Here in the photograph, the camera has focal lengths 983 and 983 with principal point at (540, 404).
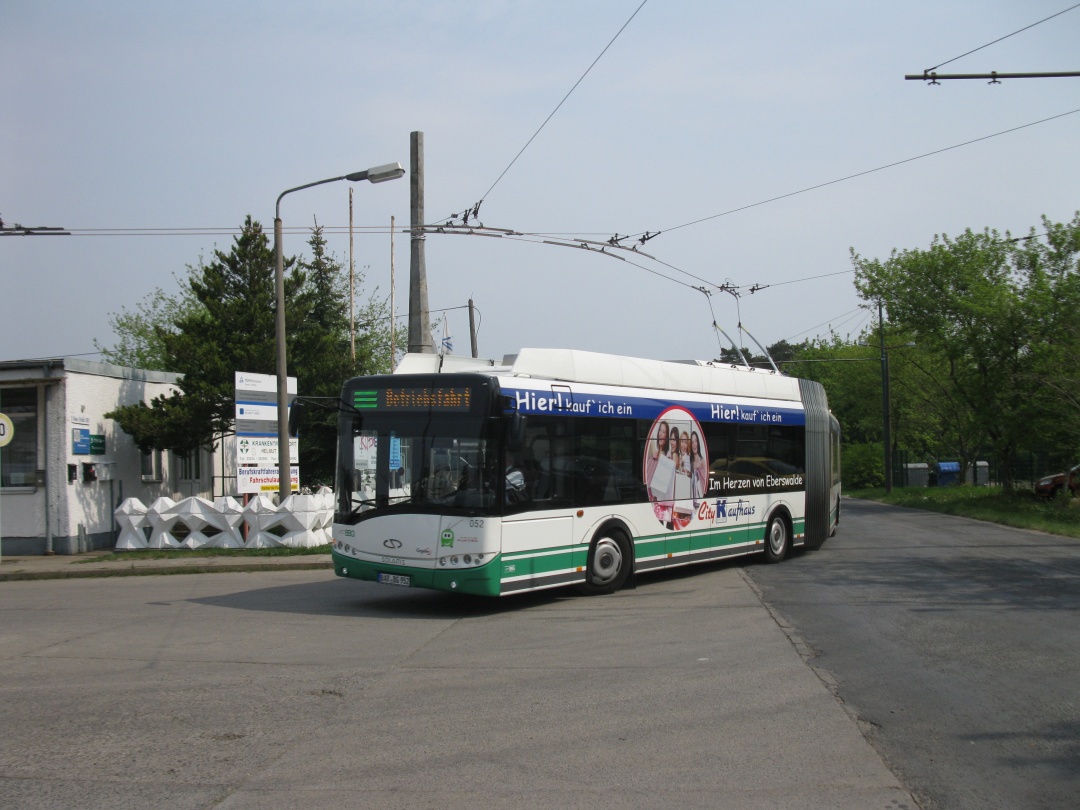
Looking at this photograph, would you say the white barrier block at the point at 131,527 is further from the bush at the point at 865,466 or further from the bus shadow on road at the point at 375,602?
the bush at the point at 865,466

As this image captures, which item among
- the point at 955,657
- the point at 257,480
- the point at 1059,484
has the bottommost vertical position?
the point at 955,657

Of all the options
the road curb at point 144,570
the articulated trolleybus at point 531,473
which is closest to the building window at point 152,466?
the road curb at point 144,570

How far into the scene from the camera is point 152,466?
2219cm

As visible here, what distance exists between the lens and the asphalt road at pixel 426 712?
504cm

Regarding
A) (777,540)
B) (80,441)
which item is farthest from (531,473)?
(80,441)

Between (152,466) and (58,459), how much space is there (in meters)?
3.40

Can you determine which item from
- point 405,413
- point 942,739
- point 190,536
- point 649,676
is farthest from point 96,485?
point 942,739

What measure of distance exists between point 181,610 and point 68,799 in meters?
7.13

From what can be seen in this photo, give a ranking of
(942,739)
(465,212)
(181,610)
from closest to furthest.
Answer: (942,739) < (181,610) < (465,212)

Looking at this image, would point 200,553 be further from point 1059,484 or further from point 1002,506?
point 1059,484

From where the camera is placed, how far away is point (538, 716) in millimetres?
6480

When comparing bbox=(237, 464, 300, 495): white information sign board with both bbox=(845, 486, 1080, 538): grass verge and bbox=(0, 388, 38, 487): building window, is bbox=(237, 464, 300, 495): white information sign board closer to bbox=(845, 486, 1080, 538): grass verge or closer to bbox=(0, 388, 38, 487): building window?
bbox=(0, 388, 38, 487): building window

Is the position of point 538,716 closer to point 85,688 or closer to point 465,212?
point 85,688

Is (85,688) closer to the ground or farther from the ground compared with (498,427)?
closer to the ground
